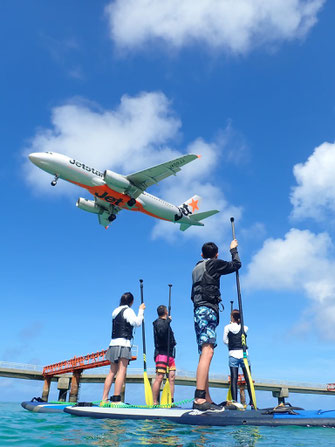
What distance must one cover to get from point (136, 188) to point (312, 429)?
90.1 feet

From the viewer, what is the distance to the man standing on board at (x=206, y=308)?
5.11 metres

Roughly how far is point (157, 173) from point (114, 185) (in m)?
4.04

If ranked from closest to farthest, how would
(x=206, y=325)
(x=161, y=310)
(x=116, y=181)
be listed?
(x=206, y=325)
(x=161, y=310)
(x=116, y=181)

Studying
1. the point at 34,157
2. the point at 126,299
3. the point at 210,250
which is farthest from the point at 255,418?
the point at 34,157

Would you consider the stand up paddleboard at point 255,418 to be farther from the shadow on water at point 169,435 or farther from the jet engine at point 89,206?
the jet engine at point 89,206

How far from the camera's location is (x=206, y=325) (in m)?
5.30

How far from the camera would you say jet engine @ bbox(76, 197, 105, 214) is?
3312cm

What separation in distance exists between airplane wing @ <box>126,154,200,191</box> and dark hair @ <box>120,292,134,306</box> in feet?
71.9

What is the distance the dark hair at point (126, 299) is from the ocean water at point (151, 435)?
260cm

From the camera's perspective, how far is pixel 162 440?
3682 millimetres

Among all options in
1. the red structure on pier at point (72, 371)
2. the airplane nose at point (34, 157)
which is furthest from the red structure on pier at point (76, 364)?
the airplane nose at point (34, 157)

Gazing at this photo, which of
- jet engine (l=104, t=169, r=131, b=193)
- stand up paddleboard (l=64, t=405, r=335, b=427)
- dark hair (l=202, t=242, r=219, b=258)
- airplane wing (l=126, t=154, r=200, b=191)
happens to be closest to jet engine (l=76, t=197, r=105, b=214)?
jet engine (l=104, t=169, r=131, b=193)

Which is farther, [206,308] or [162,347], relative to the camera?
[162,347]

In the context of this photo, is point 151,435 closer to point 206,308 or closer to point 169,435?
point 169,435
